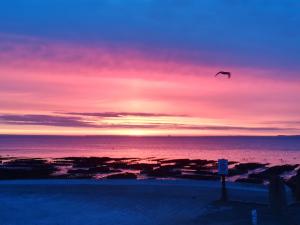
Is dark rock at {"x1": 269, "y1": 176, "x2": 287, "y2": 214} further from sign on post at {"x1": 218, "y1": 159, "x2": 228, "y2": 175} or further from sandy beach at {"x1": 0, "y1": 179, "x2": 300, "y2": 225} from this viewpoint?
sign on post at {"x1": 218, "y1": 159, "x2": 228, "y2": 175}

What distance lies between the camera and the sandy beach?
17.1 metres

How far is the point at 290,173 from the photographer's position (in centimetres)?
5575

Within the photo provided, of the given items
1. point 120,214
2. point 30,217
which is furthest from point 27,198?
point 120,214


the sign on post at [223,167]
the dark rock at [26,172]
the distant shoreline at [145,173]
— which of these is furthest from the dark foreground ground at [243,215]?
the dark rock at [26,172]

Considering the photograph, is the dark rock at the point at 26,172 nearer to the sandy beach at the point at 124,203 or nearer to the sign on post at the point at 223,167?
the sandy beach at the point at 124,203

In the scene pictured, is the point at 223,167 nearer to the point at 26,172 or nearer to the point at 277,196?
A: the point at 277,196

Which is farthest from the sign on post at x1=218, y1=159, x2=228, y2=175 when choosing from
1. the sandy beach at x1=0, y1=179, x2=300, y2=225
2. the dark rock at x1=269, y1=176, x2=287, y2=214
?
the dark rock at x1=269, y1=176, x2=287, y2=214

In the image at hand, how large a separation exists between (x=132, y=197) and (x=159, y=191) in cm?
199

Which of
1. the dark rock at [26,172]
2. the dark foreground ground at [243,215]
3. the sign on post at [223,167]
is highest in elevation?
the sign on post at [223,167]

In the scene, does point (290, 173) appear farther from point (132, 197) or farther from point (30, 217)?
point (30, 217)

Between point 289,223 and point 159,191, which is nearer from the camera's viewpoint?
point 289,223

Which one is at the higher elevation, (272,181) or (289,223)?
(272,181)

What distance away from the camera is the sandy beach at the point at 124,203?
17125mm

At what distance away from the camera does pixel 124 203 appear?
2045 cm
